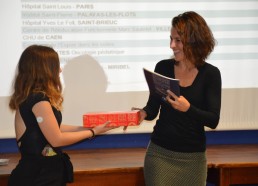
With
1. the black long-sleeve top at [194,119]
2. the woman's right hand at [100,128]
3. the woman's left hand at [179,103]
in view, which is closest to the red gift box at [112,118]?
the woman's right hand at [100,128]

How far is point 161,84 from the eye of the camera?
2.35 m

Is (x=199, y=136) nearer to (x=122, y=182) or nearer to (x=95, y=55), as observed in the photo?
(x=122, y=182)

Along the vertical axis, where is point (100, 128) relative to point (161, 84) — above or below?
below

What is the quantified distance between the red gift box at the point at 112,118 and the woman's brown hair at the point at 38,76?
245 millimetres

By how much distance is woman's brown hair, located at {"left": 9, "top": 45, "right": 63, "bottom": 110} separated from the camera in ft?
7.29

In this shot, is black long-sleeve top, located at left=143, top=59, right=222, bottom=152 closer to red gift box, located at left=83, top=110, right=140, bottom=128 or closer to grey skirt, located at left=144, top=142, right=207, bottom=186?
grey skirt, located at left=144, top=142, right=207, bottom=186

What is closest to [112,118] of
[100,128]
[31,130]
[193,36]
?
[100,128]

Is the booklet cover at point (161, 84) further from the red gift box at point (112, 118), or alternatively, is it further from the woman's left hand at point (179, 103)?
the red gift box at point (112, 118)

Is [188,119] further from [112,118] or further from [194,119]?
[112,118]

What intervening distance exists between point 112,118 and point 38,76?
48 cm

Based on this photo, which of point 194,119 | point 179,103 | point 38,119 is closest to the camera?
point 38,119

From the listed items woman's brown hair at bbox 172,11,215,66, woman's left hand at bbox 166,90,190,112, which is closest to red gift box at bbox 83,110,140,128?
woman's left hand at bbox 166,90,190,112

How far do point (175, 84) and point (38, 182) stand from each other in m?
0.81

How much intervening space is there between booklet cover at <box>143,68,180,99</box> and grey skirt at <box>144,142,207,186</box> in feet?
1.04
